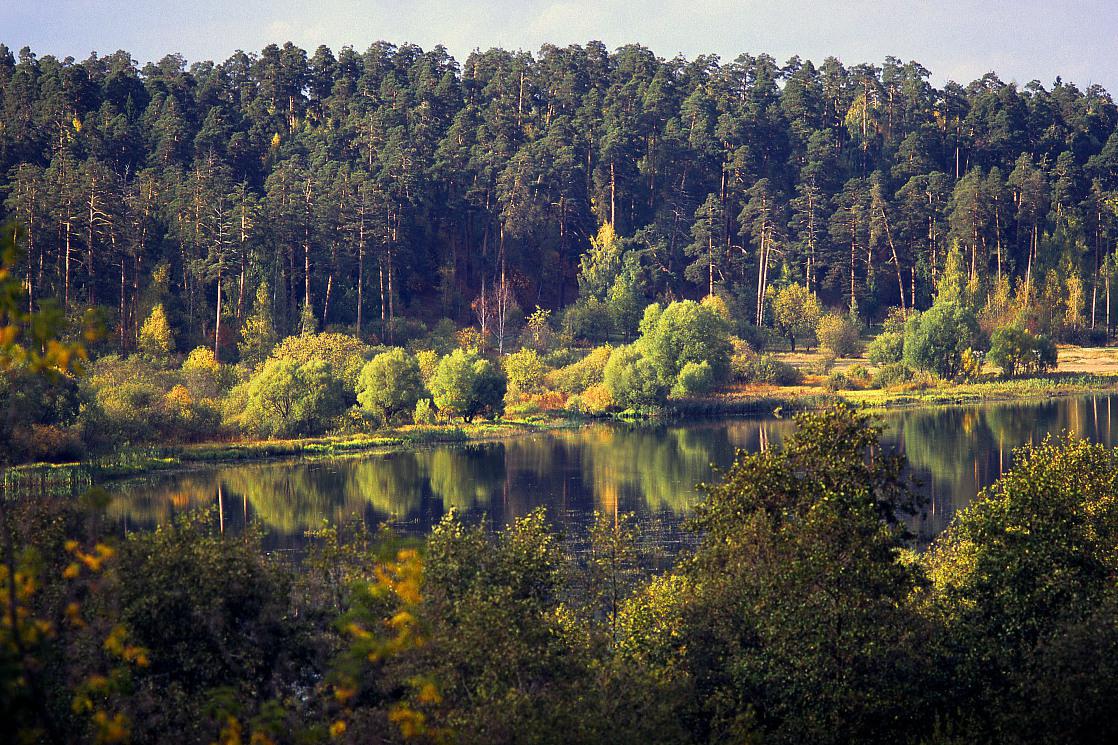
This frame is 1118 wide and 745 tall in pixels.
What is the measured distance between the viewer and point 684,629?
75.5 feet

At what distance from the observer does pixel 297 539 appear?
43.4 meters

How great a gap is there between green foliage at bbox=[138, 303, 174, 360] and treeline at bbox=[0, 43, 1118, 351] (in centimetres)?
206

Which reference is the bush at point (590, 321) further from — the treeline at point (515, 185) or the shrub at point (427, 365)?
Answer: the shrub at point (427, 365)

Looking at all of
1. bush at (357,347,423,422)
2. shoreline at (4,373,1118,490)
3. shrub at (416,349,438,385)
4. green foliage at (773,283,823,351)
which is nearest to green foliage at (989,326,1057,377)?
shoreline at (4,373,1118,490)

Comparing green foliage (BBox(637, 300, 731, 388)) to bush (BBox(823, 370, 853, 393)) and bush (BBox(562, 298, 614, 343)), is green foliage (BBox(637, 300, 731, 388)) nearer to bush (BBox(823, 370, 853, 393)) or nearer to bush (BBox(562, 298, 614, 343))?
bush (BBox(823, 370, 853, 393))

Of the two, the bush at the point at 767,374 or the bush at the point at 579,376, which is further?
the bush at the point at 767,374

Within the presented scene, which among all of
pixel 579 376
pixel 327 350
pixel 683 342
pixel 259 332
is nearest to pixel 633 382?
pixel 683 342

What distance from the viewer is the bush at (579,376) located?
290 ft

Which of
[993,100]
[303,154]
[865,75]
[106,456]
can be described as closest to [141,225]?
[303,154]

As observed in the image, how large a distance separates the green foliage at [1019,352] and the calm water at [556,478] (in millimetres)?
17954

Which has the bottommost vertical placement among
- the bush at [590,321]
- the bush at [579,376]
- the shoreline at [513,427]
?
the shoreline at [513,427]

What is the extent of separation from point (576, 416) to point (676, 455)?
19720mm

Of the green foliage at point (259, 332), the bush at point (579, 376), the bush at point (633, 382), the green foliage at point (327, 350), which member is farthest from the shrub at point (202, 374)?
the bush at point (633, 382)

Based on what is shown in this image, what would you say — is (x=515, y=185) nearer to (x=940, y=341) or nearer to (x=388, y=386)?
(x=940, y=341)
